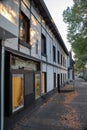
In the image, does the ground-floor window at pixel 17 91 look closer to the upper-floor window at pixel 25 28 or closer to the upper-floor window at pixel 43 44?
the upper-floor window at pixel 25 28

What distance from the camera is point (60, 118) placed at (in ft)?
36.0

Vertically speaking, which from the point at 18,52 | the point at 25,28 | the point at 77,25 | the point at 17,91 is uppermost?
the point at 77,25

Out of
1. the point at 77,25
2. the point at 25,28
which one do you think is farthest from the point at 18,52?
the point at 77,25

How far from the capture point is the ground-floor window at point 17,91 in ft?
29.8

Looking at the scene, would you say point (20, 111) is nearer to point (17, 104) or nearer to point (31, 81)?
point (17, 104)

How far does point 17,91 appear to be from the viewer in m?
9.61

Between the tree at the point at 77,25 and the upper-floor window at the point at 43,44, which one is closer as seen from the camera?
the upper-floor window at the point at 43,44

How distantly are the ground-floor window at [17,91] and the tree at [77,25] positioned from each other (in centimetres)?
1392

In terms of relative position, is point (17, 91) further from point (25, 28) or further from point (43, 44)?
point (43, 44)

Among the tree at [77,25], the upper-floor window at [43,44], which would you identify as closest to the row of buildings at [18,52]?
the upper-floor window at [43,44]

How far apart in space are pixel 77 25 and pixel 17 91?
667 inches

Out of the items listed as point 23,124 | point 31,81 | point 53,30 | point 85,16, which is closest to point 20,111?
point 23,124

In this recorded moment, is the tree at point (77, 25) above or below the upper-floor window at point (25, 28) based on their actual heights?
above

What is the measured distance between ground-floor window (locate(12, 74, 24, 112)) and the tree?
548 inches
